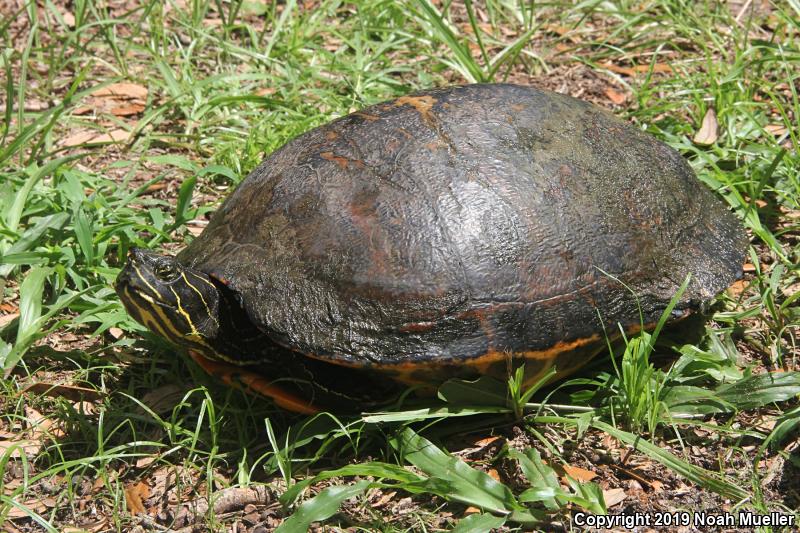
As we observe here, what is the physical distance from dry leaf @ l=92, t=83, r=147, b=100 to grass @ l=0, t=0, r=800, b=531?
0.09 ft

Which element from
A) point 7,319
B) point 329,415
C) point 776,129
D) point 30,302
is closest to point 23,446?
point 30,302

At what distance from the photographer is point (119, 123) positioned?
5.67 meters

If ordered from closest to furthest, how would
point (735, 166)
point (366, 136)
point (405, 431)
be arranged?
point (405, 431)
point (366, 136)
point (735, 166)

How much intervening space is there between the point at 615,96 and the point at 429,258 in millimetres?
3263

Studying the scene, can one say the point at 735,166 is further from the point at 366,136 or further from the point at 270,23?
the point at 270,23

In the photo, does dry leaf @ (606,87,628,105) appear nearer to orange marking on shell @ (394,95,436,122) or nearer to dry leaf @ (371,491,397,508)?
orange marking on shell @ (394,95,436,122)

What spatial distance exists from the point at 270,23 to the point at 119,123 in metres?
1.60

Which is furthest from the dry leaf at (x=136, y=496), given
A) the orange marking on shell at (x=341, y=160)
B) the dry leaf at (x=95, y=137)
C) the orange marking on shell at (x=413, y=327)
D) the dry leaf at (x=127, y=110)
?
the dry leaf at (x=127, y=110)

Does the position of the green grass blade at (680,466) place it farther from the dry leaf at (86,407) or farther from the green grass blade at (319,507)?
the dry leaf at (86,407)

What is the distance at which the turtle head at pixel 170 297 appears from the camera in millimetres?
3516

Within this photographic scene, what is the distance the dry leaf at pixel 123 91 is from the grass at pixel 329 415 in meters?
0.03

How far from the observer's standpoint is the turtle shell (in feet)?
10.9

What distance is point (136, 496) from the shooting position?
3461mm

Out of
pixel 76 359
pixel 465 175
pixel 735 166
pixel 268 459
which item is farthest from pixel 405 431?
pixel 735 166
